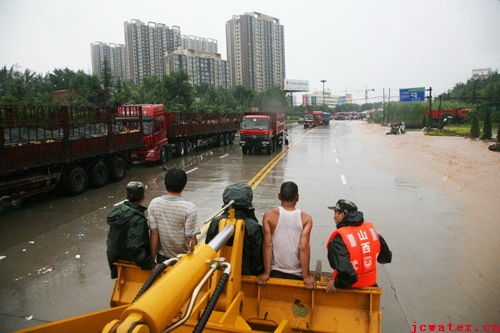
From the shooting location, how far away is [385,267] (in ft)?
20.7

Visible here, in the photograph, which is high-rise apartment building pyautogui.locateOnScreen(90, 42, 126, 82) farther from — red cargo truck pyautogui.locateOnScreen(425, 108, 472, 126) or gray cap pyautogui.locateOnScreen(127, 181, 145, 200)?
gray cap pyautogui.locateOnScreen(127, 181, 145, 200)

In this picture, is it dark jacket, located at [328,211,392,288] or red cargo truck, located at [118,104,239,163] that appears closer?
dark jacket, located at [328,211,392,288]

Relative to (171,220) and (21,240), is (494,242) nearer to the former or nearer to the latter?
(171,220)

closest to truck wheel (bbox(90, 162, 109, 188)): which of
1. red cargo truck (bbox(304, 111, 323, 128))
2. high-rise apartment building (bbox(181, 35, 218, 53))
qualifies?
red cargo truck (bbox(304, 111, 323, 128))

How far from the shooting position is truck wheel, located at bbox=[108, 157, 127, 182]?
1433 centimetres

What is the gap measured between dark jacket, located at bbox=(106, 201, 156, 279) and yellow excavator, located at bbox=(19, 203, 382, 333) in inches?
7.4

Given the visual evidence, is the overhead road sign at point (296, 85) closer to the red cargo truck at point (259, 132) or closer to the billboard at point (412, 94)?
the billboard at point (412, 94)

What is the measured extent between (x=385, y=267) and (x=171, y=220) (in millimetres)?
3868

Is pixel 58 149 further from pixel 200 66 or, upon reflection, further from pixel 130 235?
pixel 200 66

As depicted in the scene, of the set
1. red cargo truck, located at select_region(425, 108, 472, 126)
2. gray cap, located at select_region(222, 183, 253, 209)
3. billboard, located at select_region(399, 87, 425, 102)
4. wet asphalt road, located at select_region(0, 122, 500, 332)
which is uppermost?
billboard, located at select_region(399, 87, 425, 102)

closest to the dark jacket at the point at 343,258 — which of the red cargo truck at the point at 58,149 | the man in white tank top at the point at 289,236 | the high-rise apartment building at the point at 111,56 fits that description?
the man in white tank top at the point at 289,236

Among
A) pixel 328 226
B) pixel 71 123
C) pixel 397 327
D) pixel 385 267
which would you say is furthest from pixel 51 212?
pixel 397 327

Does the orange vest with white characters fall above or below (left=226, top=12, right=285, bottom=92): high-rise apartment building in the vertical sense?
below

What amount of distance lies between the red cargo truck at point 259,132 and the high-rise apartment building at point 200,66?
43.9m
